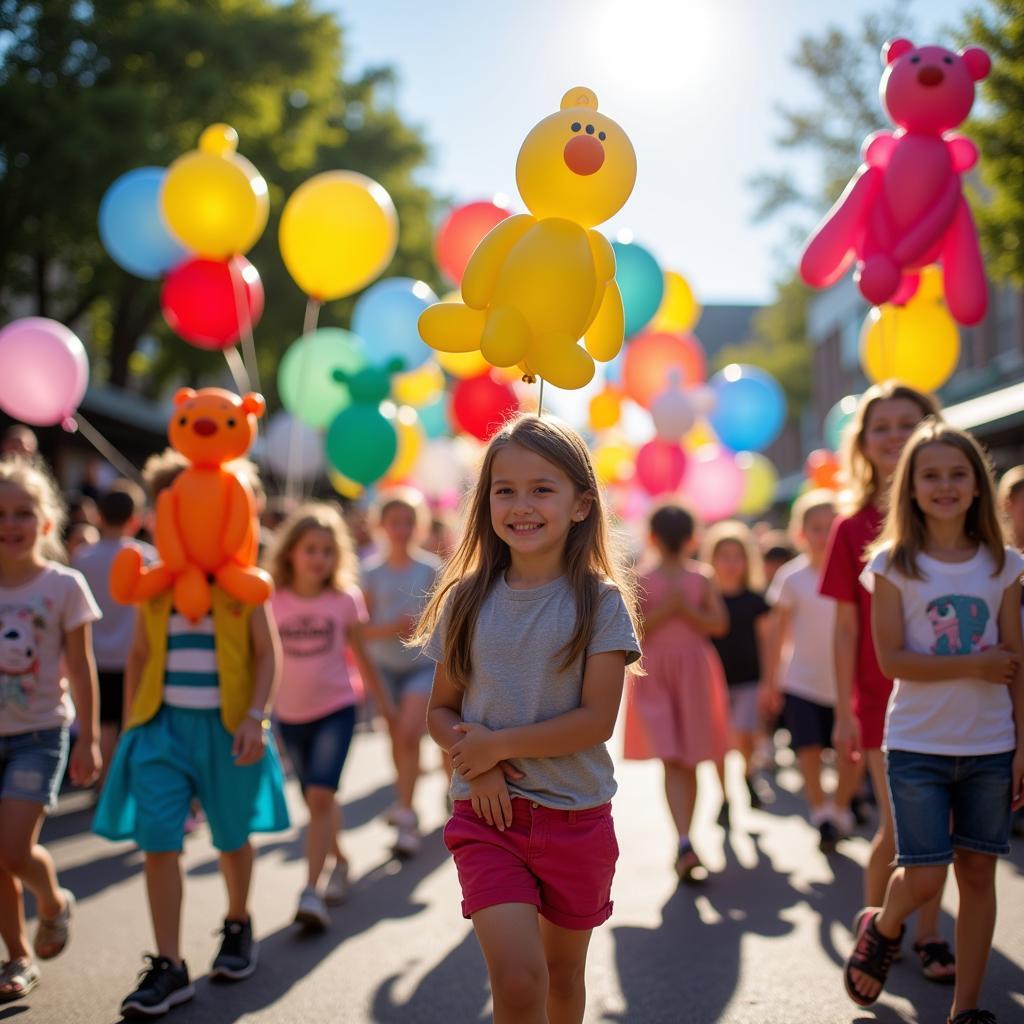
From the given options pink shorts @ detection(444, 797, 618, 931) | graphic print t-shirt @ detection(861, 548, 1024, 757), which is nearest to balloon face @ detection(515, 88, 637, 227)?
graphic print t-shirt @ detection(861, 548, 1024, 757)

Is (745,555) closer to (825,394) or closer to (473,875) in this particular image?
(473,875)

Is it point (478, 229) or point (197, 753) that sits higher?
point (478, 229)

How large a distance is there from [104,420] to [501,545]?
58.4 ft

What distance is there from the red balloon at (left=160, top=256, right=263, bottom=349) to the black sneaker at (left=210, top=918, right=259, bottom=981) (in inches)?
197

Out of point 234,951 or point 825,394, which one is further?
point 825,394

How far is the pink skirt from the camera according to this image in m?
6.26

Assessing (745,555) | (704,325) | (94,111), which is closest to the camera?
(745,555)

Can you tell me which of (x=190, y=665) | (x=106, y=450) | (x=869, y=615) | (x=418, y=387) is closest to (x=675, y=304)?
(x=418, y=387)

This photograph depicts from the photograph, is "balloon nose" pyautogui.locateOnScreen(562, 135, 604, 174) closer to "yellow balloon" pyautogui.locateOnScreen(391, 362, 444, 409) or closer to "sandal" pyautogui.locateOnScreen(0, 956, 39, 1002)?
"sandal" pyautogui.locateOnScreen(0, 956, 39, 1002)

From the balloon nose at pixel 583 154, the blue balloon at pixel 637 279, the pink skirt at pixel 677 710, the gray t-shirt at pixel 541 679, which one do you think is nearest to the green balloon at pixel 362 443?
the blue balloon at pixel 637 279

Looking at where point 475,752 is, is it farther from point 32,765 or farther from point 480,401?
point 480,401

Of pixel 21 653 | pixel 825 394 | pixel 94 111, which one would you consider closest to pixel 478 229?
pixel 21 653

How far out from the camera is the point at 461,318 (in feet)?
12.1

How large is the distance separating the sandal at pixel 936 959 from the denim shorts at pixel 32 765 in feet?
10.5
